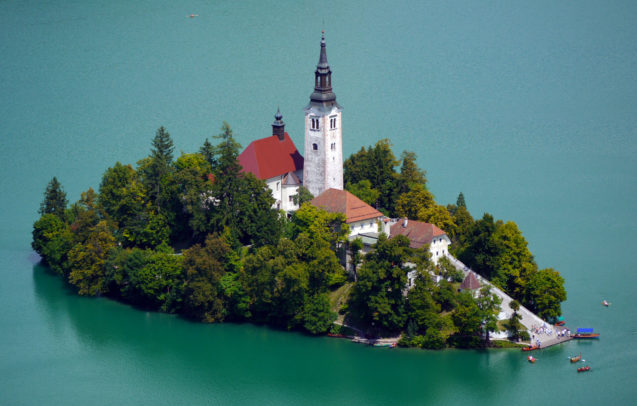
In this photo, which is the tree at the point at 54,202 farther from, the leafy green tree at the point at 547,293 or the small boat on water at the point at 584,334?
the small boat on water at the point at 584,334

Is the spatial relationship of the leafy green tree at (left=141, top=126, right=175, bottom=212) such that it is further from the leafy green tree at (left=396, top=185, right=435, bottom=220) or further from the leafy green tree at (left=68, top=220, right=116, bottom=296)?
the leafy green tree at (left=396, top=185, right=435, bottom=220)

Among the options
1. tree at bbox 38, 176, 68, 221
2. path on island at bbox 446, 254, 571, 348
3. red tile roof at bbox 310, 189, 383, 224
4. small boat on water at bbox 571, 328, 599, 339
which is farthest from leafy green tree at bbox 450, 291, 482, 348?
tree at bbox 38, 176, 68, 221

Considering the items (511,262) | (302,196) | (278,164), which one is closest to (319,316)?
(302,196)

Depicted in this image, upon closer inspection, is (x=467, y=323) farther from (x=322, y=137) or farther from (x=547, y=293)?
(x=322, y=137)

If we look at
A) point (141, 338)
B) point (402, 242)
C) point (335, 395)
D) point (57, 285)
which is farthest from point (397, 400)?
point (57, 285)

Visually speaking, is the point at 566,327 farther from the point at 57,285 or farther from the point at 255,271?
the point at 57,285

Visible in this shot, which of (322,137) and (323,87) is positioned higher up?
(323,87)
